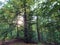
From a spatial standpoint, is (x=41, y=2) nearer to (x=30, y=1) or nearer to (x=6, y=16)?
(x=30, y=1)

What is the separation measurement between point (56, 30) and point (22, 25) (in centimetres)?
195

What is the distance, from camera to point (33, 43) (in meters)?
9.71

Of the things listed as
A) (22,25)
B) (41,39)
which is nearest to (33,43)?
(41,39)

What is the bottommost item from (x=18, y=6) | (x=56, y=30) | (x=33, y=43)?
(x=33, y=43)

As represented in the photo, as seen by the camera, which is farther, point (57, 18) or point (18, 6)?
point (18, 6)

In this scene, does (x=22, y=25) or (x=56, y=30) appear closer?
(x=56, y=30)

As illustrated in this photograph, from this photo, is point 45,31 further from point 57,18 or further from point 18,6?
point 18,6

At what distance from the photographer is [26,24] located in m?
10.1

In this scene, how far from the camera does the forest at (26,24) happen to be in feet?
30.5

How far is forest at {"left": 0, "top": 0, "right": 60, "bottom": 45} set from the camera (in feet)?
30.5

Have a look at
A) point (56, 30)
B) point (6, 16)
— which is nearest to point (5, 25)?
point (6, 16)

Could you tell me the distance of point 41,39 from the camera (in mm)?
9891

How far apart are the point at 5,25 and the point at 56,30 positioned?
8.47 feet

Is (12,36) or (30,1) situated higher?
(30,1)
